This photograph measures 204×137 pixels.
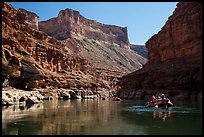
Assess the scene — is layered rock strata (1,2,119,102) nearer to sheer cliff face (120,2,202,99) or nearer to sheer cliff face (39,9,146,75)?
sheer cliff face (120,2,202,99)

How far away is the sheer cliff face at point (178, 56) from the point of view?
56188 mm

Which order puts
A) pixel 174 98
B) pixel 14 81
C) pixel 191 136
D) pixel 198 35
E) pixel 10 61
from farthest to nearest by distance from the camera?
pixel 198 35, pixel 174 98, pixel 14 81, pixel 10 61, pixel 191 136

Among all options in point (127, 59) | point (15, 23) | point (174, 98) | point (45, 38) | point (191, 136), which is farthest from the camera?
point (127, 59)

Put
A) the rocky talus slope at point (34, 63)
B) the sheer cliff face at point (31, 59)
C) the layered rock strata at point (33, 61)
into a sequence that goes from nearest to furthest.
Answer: the rocky talus slope at point (34, 63) < the sheer cliff face at point (31, 59) < the layered rock strata at point (33, 61)

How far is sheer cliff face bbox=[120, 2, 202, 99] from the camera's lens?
56188mm

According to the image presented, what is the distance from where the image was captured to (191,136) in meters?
14.5

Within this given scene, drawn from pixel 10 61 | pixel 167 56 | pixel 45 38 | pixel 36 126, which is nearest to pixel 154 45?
pixel 167 56

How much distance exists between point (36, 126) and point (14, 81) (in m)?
33.2

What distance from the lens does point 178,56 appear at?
66.8 m

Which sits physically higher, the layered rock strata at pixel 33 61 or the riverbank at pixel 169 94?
the layered rock strata at pixel 33 61

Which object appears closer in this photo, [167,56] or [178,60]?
[178,60]

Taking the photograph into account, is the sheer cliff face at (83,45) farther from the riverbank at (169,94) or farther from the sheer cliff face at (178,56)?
the riverbank at (169,94)

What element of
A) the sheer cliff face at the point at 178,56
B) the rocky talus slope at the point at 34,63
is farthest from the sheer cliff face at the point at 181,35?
the rocky talus slope at the point at 34,63

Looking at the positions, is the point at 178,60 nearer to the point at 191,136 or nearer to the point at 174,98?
the point at 174,98
